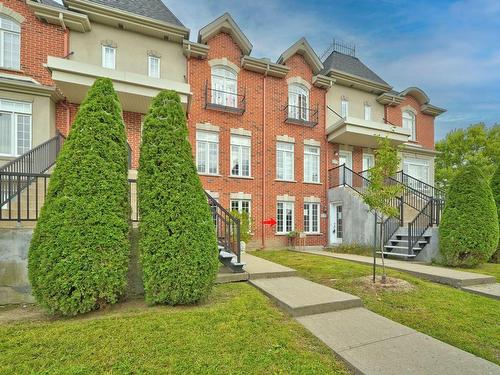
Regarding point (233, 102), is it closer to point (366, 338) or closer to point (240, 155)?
point (240, 155)

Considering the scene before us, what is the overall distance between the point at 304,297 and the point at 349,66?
16.9m

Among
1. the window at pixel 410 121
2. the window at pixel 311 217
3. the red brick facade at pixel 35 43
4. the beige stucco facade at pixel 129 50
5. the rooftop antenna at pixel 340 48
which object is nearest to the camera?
the red brick facade at pixel 35 43

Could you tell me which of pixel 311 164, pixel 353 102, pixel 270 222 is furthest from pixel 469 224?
pixel 353 102

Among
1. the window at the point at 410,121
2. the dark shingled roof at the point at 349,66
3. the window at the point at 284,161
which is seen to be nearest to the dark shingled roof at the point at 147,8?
the window at the point at 284,161

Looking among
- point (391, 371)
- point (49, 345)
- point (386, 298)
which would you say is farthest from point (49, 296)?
point (386, 298)

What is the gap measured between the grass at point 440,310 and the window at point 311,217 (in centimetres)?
747

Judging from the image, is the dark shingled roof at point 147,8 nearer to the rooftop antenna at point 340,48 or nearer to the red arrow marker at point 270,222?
the red arrow marker at point 270,222

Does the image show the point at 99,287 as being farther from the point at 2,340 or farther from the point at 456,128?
the point at 456,128

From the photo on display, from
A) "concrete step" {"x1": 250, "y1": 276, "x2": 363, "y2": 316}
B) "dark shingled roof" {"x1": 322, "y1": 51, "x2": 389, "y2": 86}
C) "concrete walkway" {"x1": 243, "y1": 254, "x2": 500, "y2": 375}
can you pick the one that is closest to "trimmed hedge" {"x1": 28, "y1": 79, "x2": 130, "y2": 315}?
"concrete step" {"x1": 250, "y1": 276, "x2": 363, "y2": 316}

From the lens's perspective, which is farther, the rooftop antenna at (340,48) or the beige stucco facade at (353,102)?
the rooftop antenna at (340,48)

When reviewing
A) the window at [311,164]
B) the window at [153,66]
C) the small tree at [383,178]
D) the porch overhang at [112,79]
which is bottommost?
the small tree at [383,178]

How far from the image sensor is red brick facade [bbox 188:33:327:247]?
1292 centimetres

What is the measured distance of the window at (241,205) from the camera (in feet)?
43.5

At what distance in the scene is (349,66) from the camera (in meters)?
17.6
